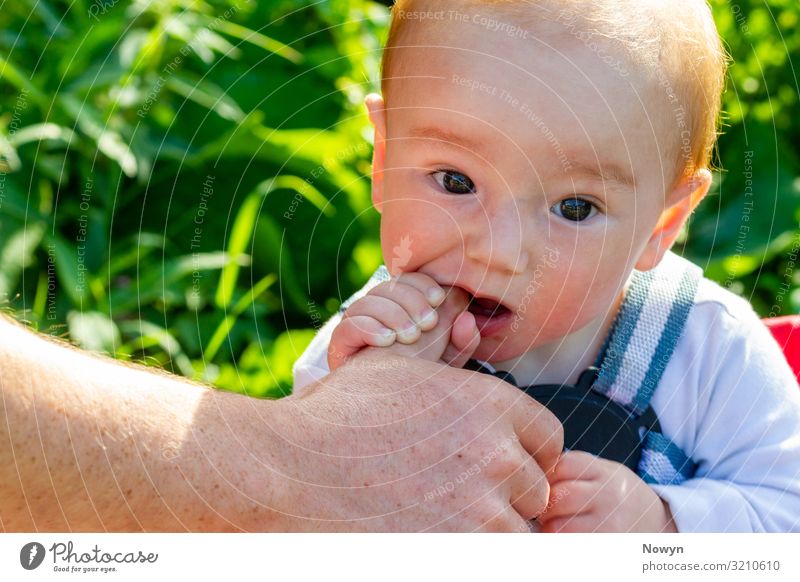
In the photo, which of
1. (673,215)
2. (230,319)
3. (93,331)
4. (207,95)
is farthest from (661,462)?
(207,95)

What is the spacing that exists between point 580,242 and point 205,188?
0.75m

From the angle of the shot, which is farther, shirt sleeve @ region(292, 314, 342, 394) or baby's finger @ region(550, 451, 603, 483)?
shirt sleeve @ region(292, 314, 342, 394)

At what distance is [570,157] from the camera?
81 centimetres

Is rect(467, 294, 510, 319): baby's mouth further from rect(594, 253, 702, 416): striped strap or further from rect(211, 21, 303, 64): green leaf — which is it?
rect(211, 21, 303, 64): green leaf

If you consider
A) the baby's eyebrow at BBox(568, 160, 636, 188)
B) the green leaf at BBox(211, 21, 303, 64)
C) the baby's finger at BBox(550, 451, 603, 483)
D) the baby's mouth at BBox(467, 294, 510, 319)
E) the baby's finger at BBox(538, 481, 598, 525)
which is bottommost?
the baby's finger at BBox(538, 481, 598, 525)

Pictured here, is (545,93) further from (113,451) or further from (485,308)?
(113,451)

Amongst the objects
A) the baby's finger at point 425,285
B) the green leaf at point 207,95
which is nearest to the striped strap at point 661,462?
the baby's finger at point 425,285

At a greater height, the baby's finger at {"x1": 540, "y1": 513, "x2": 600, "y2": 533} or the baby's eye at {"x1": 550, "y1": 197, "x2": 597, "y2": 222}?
the baby's eye at {"x1": 550, "y1": 197, "x2": 597, "y2": 222}

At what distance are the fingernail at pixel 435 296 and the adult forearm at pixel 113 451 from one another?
0.54ft

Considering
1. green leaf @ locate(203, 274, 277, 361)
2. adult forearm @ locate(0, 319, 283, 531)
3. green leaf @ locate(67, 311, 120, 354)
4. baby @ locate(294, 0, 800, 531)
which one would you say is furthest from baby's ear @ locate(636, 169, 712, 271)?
green leaf @ locate(67, 311, 120, 354)

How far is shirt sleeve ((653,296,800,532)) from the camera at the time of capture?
2.98 feet

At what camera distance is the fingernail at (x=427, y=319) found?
83 centimetres
